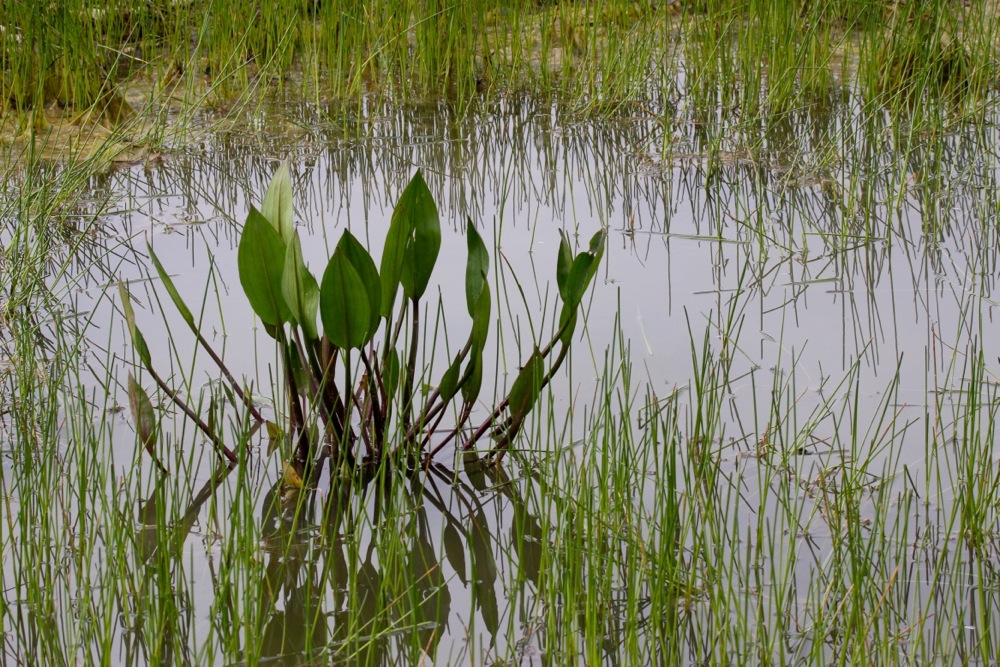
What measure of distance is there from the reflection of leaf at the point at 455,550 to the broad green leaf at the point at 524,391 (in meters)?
0.20

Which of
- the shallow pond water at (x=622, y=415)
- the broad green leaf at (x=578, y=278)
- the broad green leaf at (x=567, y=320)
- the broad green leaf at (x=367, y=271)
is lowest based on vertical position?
the shallow pond water at (x=622, y=415)

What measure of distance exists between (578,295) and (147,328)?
0.96 m

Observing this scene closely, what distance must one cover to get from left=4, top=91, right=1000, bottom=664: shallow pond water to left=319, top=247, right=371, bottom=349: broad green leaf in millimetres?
246

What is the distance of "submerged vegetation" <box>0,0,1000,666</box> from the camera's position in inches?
53.1

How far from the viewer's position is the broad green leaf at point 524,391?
65.0 inches

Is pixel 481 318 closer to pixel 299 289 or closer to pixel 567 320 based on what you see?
pixel 567 320

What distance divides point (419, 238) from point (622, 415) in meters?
0.51

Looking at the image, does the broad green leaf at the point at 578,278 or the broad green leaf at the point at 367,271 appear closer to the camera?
the broad green leaf at the point at 367,271

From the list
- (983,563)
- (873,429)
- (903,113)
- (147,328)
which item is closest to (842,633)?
(983,563)

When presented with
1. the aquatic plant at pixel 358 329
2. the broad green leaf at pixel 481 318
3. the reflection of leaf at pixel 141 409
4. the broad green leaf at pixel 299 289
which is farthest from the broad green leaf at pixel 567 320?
the reflection of leaf at pixel 141 409

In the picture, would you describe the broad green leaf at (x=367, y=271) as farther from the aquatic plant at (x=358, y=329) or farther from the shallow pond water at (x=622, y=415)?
the shallow pond water at (x=622, y=415)

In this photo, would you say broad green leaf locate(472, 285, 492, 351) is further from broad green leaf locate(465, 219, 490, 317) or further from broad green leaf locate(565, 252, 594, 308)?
broad green leaf locate(565, 252, 594, 308)

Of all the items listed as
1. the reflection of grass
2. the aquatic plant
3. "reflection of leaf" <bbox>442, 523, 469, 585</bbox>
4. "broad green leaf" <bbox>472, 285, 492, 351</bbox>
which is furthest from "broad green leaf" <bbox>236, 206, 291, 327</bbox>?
the reflection of grass

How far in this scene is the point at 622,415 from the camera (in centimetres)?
137
